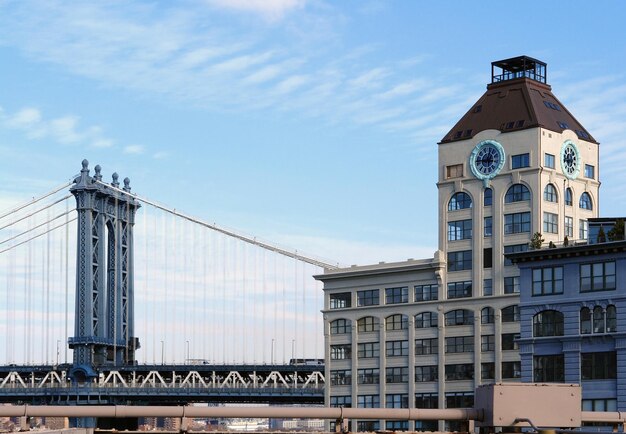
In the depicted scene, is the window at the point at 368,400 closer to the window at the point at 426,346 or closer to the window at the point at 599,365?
the window at the point at 426,346

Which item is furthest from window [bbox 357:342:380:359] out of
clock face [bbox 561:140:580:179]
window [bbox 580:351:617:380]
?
window [bbox 580:351:617:380]

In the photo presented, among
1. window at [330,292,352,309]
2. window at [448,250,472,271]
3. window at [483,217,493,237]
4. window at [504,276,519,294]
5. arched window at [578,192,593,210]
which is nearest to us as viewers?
window at [504,276,519,294]

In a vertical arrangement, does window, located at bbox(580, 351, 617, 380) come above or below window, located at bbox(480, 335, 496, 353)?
below

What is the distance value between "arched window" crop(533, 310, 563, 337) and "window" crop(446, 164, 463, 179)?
40.2 metres

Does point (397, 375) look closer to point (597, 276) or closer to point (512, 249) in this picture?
point (512, 249)

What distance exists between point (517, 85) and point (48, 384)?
307 ft

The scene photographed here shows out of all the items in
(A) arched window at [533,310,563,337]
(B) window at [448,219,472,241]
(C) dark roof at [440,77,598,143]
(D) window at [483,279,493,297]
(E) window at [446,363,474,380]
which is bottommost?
(E) window at [446,363,474,380]

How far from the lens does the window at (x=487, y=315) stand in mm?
122250

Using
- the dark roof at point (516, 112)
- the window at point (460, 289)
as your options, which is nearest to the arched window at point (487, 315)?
the window at point (460, 289)

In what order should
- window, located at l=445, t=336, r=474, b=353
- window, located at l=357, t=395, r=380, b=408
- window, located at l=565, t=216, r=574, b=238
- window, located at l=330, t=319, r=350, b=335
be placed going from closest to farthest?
window, located at l=565, t=216, r=574, b=238 → window, located at l=445, t=336, r=474, b=353 → window, located at l=357, t=395, r=380, b=408 → window, located at l=330, t=319, r=350, b=335

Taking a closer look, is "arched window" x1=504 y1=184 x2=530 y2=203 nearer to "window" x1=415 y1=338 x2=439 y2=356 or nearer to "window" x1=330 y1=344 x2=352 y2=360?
"window" x1=415 y1=338 x2=439 y2=356

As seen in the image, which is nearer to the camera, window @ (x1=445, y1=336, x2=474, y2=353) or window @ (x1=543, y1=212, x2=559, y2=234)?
window @ (x1=543, y1=212, x2=559, y2=234)

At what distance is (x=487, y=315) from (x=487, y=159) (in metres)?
16.8

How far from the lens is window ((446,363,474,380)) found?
12294 centimetres
